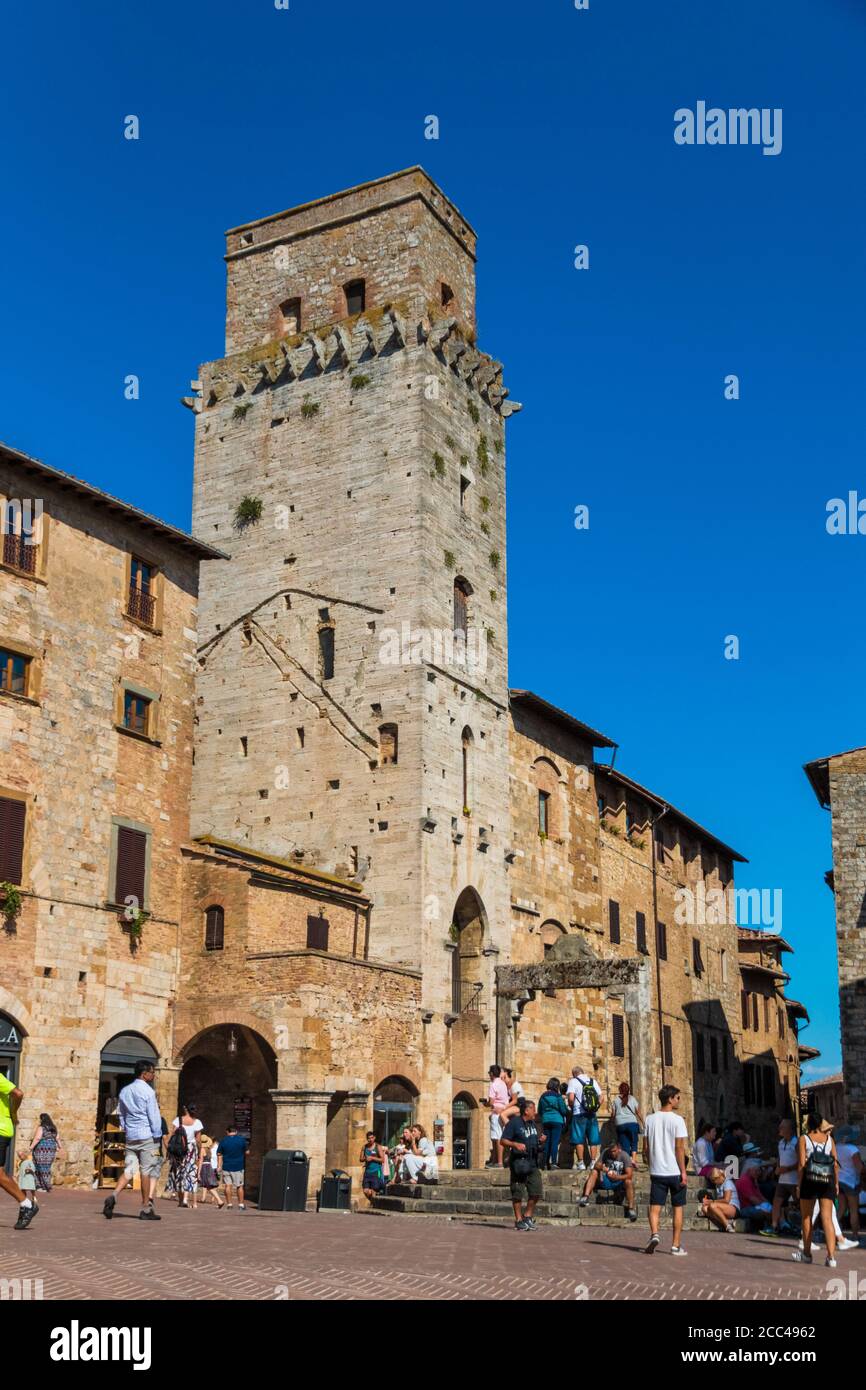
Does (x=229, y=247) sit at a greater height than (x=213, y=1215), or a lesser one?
greater

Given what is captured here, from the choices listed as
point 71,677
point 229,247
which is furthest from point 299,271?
point 71,677

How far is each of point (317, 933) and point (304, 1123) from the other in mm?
5262

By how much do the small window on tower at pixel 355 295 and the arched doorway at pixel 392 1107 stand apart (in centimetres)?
1976

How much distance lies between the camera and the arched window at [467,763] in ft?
116

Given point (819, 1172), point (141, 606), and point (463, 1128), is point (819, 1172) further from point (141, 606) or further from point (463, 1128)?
point (463, 1128)

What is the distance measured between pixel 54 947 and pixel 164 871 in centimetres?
354

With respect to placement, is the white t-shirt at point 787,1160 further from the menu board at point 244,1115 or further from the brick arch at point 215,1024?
the menu board at point 244,1115

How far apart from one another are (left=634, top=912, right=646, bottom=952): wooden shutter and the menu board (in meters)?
18.7

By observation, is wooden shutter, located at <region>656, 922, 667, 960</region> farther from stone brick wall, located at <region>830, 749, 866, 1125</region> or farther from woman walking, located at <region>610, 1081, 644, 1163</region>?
woman walking, located at <region>610, 1081, 644, 1163</region>

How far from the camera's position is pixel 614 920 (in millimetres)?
43188

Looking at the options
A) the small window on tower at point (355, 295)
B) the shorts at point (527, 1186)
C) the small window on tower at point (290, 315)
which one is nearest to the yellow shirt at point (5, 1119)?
the shorts at point (527, 1186)

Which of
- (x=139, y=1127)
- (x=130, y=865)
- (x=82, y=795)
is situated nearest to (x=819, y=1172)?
(x=139, y=1127)

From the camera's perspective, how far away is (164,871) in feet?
93.1
